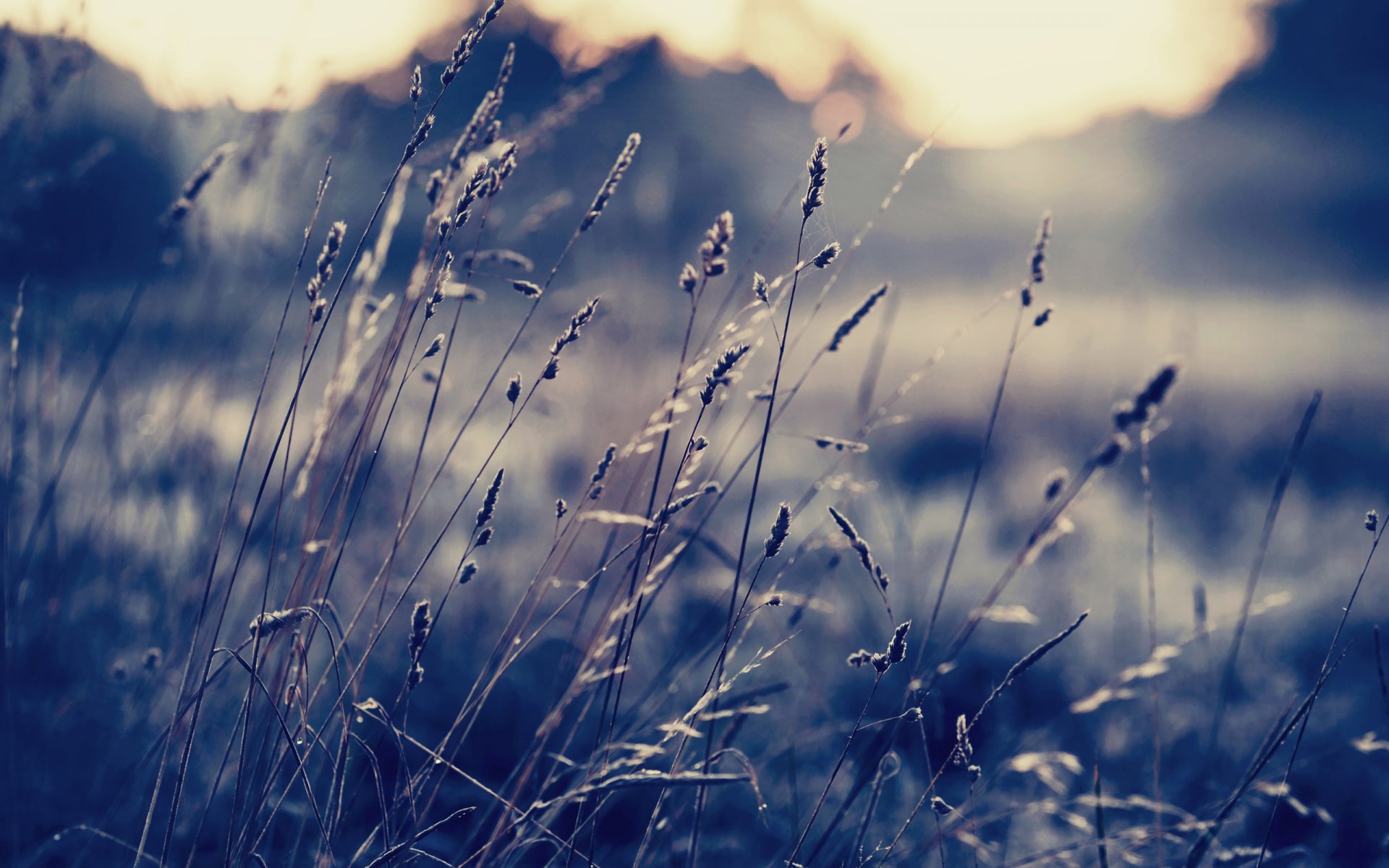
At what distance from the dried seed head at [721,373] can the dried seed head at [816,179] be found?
6.4 inches

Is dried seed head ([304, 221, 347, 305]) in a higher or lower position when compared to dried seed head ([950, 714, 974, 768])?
higher

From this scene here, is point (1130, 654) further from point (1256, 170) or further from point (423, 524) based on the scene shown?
point (1256, 170)

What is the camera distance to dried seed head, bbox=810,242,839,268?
0.90 metres

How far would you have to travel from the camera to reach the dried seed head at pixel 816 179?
860 mm

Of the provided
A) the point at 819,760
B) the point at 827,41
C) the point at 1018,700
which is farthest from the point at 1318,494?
the point at 827,41

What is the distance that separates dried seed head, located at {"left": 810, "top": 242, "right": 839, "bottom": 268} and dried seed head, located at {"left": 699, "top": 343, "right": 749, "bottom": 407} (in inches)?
4.9

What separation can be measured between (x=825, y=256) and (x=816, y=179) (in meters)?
0.08

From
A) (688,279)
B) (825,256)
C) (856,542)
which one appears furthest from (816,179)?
(856,542)

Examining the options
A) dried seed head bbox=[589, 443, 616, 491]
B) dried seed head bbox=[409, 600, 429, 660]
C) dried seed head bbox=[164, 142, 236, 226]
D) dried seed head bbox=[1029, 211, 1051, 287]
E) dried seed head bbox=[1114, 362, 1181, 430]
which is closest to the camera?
dried seed head bbox=[1114, 362, 1181, 430]

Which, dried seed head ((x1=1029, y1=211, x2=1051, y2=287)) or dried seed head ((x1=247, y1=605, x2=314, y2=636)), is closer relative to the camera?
dried seed head ((x1=247, y1=605, x2=314, y2=636))

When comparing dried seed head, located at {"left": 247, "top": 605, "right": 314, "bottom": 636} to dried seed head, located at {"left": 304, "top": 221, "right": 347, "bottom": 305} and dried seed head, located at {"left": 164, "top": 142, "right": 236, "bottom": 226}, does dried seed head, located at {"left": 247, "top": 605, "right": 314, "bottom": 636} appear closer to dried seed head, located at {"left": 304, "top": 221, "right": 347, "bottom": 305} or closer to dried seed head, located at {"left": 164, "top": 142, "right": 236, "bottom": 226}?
A: dried seed head, located at {"left": 304, "top": 221, "right": 347, "bottom": 305}

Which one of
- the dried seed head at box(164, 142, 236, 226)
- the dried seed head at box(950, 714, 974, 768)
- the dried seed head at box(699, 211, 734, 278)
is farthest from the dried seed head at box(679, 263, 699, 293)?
the dried seed head at box(164, 142, 236, 226)

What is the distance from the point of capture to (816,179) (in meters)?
0.88

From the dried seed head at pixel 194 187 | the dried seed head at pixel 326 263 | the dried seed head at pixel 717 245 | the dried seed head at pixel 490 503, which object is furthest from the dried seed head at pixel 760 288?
the dried seed head at pixel 194 187
